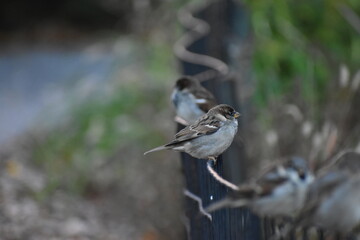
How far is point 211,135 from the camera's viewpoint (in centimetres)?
433

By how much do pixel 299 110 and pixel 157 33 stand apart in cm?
392

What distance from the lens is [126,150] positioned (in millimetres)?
8094

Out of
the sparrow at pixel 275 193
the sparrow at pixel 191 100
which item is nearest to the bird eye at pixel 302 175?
the sparrow at pixel 275 193

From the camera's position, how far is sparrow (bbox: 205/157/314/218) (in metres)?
3.52

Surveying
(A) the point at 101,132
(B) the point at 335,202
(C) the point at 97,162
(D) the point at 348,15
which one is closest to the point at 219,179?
(B) the point at 335,202

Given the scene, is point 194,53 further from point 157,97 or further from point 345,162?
point 345,162

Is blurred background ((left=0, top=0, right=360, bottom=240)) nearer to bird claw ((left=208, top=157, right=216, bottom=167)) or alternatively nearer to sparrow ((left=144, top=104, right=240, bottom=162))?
sparrow ((left=144, top=104, right=240, bottom=162))

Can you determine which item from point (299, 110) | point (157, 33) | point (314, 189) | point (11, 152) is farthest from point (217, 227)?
point (157, 33)

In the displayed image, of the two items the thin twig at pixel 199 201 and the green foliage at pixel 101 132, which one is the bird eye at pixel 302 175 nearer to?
the thin twig at pixel 199 201

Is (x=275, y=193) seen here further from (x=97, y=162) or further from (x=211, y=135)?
(x=97, y=162)

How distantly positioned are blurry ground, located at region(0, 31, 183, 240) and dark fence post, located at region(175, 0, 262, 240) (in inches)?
39.9

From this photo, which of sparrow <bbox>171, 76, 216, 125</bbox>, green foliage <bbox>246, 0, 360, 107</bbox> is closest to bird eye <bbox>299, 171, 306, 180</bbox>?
sparrow <bbox>171, 76, 216, 125</bbox>

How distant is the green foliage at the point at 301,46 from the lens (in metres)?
7.73

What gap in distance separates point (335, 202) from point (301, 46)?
16.0 feet
